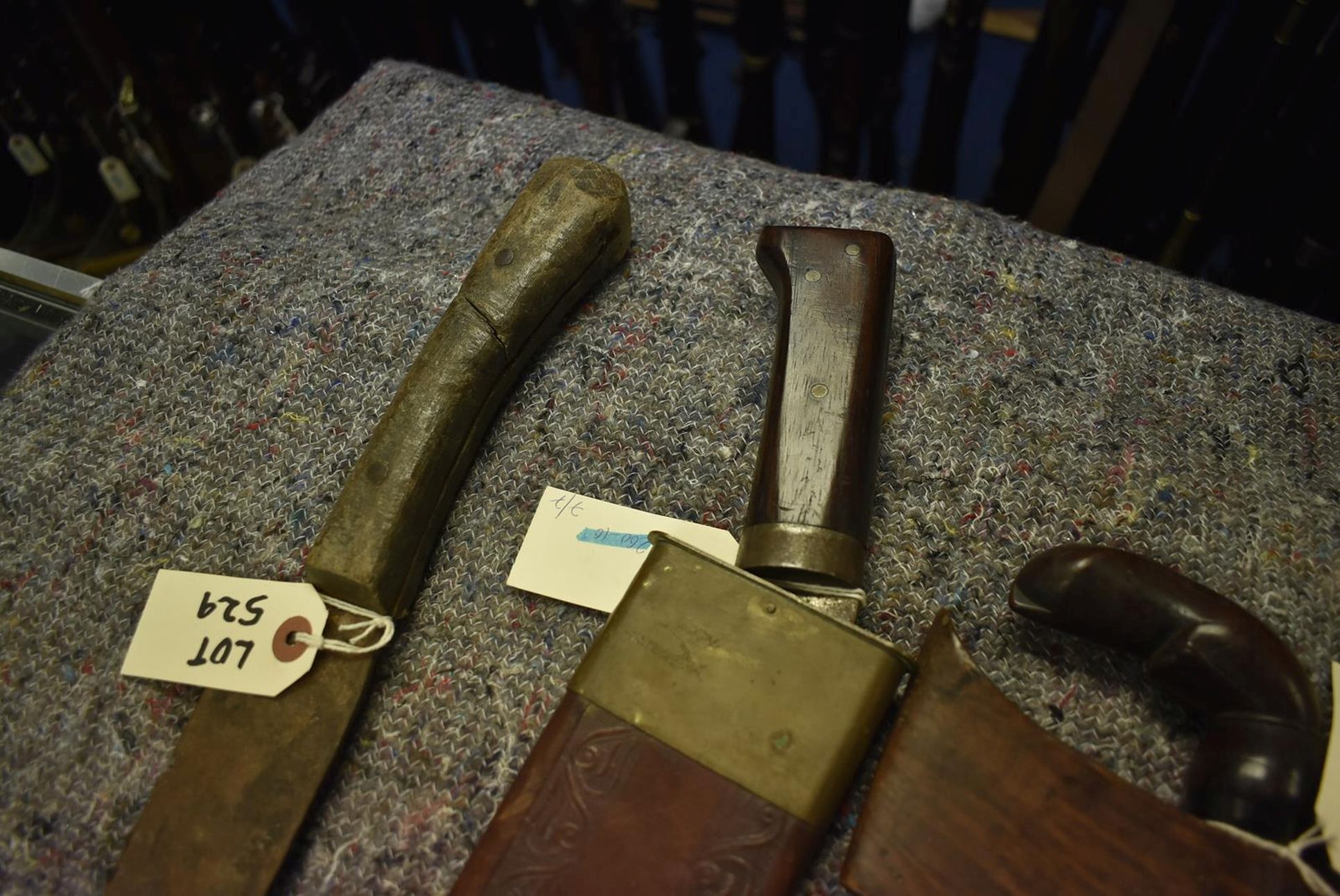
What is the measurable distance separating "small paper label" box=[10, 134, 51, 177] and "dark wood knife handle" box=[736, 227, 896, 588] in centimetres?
197

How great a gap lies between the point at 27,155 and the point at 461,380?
5.80 ft

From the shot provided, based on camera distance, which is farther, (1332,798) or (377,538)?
(377,538)

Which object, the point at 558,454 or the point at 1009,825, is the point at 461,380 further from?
the point at 1009,825

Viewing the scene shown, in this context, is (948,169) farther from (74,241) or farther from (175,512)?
(74,241)

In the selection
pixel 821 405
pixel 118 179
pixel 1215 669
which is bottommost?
pixel 118 179

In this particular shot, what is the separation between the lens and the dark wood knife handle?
39.8 inches

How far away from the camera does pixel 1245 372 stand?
4.02 ft

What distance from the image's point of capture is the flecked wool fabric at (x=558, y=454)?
105 centimetres

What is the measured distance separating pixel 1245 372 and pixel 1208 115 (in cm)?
70

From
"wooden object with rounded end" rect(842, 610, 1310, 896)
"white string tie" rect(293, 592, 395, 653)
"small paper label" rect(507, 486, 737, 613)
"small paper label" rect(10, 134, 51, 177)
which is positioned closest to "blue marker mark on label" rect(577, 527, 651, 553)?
"small paper label" rect(507, 486, 737, 613)

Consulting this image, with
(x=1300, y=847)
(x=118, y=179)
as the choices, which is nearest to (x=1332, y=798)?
(x=1300, y=847)

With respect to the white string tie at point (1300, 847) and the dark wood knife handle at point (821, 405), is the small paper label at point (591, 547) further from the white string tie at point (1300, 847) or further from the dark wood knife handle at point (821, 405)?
the white string tie at point (1300, 847)

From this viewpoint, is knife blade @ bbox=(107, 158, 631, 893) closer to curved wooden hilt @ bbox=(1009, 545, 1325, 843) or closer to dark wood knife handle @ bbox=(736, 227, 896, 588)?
dark wood knife handle @ bbox=(736, 227, 896, 588)

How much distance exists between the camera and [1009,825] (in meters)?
0.87
